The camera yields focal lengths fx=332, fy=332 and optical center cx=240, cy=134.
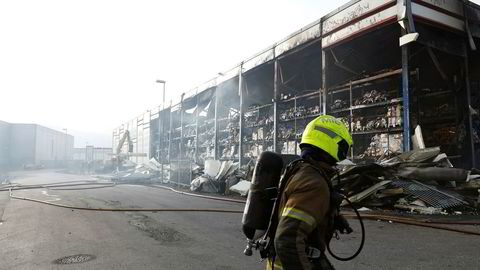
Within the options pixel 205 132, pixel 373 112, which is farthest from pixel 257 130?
pixel 373 112

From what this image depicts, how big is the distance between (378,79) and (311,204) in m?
11.4

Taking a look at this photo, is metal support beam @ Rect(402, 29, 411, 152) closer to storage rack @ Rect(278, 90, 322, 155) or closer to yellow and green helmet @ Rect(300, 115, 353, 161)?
storage rack @ Rect(278, 90, 322, 155)

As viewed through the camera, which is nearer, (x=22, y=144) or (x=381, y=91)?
(x=381, y=91)

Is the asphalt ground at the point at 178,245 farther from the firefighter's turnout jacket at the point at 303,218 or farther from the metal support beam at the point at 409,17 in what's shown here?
the metal support beam at the point at 409,17

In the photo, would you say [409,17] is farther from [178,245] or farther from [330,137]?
[330,137]

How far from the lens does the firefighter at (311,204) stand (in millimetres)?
1661

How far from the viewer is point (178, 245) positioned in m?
5.32

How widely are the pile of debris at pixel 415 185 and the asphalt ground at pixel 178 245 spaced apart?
1944 mm

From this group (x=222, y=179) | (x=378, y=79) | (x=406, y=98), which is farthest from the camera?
(x=222, y=179)

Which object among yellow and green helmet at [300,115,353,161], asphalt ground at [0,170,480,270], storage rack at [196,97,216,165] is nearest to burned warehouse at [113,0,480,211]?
asphalt ground at [0,170,480,270]

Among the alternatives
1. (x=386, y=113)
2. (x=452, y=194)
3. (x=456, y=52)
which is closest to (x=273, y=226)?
(x=452, y=194)

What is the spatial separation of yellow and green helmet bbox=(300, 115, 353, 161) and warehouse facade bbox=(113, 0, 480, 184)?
9.18 metres

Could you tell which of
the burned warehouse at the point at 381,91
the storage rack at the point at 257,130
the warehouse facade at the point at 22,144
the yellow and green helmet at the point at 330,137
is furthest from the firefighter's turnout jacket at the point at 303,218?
the warehouse facade at the point at 22,144

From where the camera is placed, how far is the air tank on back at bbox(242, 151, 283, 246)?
207 centimetres
